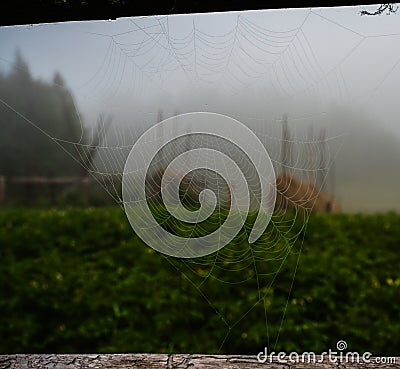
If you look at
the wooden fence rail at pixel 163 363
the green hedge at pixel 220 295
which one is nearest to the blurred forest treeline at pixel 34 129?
the green hedge at pixel 220 295

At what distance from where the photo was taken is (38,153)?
2.75 metres

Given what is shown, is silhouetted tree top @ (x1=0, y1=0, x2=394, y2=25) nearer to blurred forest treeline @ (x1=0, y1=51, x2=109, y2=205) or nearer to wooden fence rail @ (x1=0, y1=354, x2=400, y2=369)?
wooden fence rail @ (x1=0, y1=354, x2=400, y2=369)

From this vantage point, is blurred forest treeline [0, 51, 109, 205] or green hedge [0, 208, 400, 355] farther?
blurred forest treeline [0, 51, 109, 205]

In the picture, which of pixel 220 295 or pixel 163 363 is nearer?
pixel 163 363

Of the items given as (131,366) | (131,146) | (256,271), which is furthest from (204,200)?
(131,366)

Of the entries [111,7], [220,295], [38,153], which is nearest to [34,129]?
[38,153]

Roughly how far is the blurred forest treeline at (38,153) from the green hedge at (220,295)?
317 millimetres

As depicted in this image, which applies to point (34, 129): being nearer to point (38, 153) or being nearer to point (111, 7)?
point (38, 153)

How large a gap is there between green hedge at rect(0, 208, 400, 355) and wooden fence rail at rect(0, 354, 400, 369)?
0.71m

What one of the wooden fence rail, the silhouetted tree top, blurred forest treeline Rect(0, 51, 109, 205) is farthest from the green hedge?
the silhouetted tree top

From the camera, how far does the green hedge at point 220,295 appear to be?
2.32 m

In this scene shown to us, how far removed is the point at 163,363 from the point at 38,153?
1526 mm

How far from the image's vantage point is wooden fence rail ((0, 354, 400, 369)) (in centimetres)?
154

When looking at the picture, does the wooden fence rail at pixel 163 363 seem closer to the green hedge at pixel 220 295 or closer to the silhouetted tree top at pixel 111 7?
the green hedge at pixel 220 295
